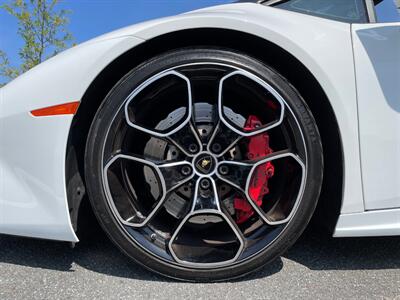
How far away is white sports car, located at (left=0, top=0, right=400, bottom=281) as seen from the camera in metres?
1.34

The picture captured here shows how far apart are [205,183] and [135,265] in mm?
505

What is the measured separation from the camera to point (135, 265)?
1530 millimetres

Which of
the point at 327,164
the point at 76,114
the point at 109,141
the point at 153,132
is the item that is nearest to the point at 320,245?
the point at 327,164

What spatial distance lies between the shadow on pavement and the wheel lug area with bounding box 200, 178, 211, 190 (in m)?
0.42

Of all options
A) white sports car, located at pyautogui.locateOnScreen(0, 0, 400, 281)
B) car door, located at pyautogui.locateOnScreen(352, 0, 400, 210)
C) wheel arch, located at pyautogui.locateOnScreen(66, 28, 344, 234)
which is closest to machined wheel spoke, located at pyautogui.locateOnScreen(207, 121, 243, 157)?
white sports car, located at pyautogui.locateOnScreen(0, 0, 400, 281)

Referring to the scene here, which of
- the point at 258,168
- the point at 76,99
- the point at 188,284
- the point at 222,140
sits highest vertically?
the point at 76,99

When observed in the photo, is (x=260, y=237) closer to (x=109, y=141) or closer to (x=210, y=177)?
(x=210, y=177)

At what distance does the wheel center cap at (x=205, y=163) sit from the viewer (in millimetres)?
1393

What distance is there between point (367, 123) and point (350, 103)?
10cm

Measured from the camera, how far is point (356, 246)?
1.72 m

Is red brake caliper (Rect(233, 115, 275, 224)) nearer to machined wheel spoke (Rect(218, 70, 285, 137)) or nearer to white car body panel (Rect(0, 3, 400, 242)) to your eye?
machined wheel spoke (Rect(218, 70, 285, 137))

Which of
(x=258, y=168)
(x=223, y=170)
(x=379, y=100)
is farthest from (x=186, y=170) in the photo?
(x=379, y=100)

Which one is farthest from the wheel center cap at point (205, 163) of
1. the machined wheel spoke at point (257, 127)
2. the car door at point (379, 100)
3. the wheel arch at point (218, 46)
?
the car door at point (379, 100)

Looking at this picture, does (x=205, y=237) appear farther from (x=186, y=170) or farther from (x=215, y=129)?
(x=215, y=129)
